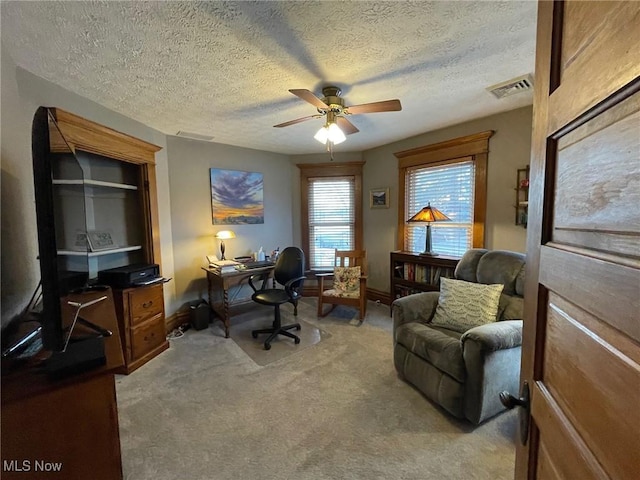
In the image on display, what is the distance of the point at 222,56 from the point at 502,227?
9.95ft

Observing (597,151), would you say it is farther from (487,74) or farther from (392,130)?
(392,130)

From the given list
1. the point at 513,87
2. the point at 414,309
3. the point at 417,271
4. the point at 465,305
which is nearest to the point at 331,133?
the point at 513,87

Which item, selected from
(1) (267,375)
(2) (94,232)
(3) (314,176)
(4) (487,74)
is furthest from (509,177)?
(2) (94,232)

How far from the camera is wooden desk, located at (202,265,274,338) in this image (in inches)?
124

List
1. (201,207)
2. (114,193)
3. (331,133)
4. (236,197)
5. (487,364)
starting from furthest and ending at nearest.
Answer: (236,197), (201,207), (114,193), (331,133), (487,364)

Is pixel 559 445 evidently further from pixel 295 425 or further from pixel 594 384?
pixel 295 425

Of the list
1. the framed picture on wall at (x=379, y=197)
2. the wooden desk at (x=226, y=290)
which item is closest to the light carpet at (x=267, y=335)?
the wooden desk at (x=226, y=290)

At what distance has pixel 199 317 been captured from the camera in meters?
3.37

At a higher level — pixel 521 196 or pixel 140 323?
pixel 521 196

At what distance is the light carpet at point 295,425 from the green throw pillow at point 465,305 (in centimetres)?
62

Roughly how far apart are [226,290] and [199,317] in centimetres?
61

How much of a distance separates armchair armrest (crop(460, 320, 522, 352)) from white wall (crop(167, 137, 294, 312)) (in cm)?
312

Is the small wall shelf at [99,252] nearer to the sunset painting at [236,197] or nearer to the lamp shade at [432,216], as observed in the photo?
the sunset painting at [236,197]

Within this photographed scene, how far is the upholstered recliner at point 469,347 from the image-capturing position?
176cm
